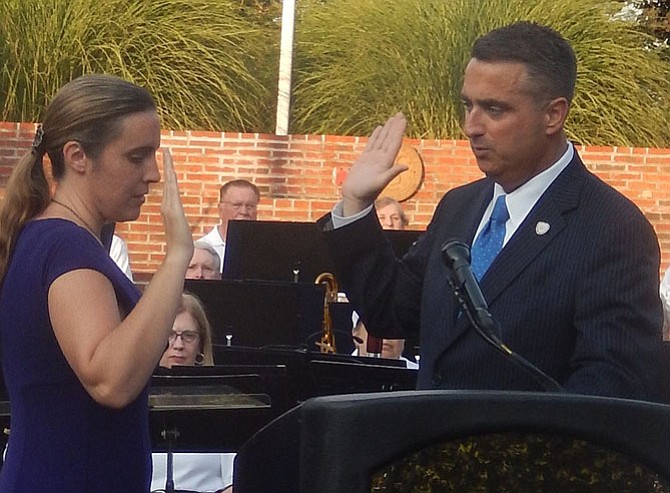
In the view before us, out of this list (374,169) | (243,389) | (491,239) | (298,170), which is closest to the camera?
(374,169)

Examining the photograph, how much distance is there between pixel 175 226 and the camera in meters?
2.69

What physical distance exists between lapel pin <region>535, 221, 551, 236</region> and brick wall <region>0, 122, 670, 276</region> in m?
8.04

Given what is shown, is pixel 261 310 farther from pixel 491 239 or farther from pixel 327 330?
pixel 491 239

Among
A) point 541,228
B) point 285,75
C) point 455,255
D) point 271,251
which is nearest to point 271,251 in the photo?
point 271,251

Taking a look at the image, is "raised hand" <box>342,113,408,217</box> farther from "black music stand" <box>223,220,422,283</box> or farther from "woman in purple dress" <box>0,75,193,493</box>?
"black music stand" <box>223,220,422,283</box>

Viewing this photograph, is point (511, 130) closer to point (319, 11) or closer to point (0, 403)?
point (0, 403)

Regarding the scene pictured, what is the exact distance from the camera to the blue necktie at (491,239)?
10.0 feet

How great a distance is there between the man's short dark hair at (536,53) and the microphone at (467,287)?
2.36ft

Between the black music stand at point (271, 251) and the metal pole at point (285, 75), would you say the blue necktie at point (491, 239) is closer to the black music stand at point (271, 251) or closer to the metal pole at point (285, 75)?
the black music stand at point (271, 251)

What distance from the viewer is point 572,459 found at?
1.67 m

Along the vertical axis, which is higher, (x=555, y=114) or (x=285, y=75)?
(x=285, y=75)

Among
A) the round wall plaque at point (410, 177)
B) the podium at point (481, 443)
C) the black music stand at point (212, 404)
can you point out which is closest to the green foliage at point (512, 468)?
the podium at point (481, 443)

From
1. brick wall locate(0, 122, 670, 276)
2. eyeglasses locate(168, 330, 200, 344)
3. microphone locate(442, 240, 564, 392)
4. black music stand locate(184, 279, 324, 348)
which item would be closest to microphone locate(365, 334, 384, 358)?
black music stand locate(184, 279, 324, 348)

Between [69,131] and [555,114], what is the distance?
109cm
